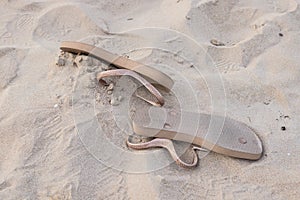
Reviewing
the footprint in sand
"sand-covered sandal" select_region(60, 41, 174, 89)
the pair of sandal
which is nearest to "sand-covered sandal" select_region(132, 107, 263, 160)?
the pair of sandal

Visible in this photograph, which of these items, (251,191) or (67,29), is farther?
(67,29)

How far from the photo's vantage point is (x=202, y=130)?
1414 mm

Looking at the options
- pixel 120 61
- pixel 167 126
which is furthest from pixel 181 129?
pixel 120 61

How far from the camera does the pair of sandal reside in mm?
1374

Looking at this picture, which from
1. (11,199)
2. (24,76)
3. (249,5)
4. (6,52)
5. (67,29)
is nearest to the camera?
(11,199)

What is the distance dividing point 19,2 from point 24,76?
56 centimetres

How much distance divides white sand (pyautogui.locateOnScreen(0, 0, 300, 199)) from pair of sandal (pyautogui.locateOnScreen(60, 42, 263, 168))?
0.10 ft

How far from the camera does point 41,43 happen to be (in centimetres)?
179

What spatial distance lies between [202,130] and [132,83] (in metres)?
0.31

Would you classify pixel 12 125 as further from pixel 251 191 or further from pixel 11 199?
pixel 251 191

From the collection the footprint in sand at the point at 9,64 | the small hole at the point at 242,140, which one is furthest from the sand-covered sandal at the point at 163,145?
the footprint in sand at the point at 9,64

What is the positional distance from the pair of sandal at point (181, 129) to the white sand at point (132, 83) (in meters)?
0.03

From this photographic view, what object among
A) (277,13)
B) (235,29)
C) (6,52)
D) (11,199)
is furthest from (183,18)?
(11,199)

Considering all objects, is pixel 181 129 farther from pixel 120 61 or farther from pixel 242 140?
pixel 120 61
